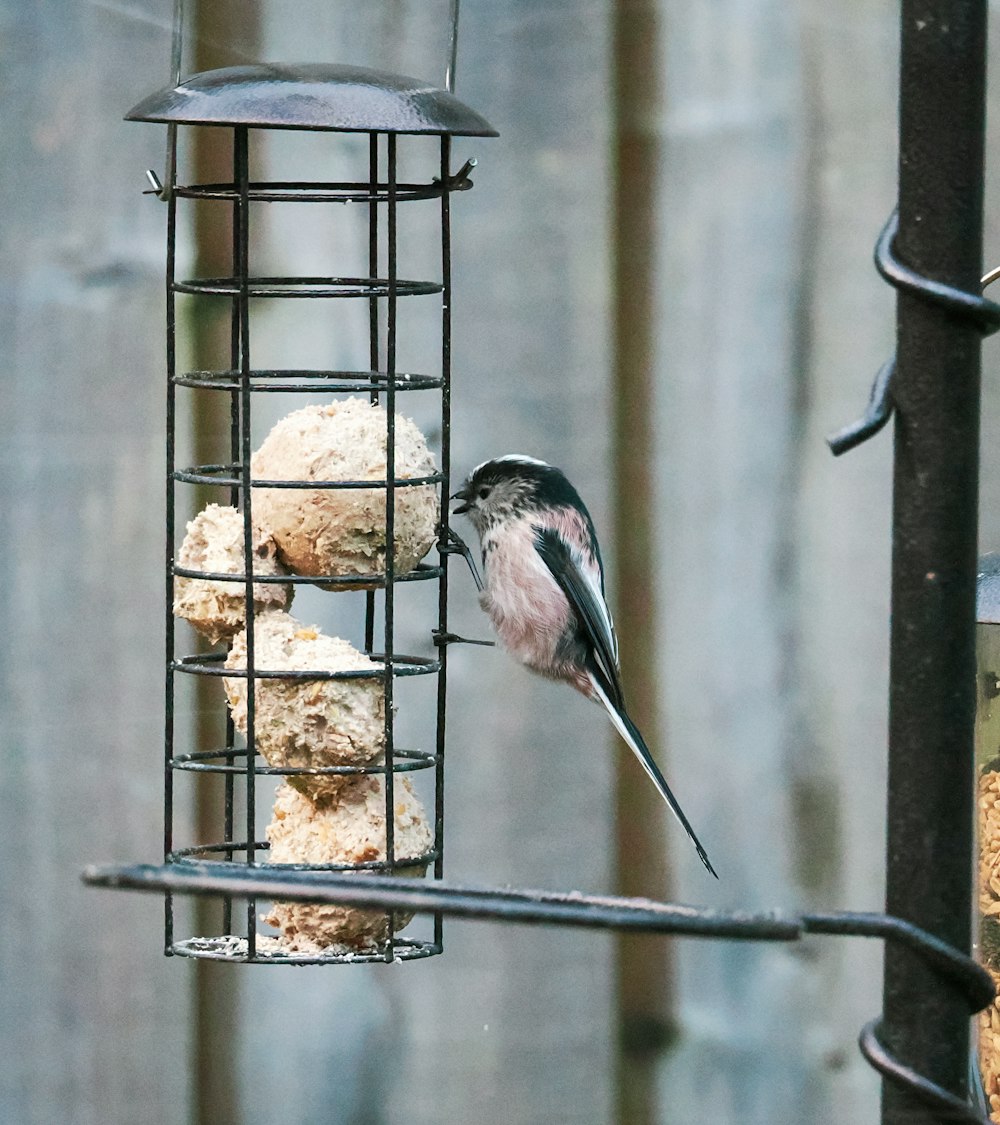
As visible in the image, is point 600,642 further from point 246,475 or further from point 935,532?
point 935,532

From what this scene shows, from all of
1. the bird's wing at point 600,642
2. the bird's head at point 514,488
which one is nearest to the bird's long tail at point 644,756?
the bird's wing at point 600,642

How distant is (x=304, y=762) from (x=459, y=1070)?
36.8 inches

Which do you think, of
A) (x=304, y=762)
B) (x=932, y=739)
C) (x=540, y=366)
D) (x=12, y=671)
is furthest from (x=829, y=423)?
(x=932, y=739)

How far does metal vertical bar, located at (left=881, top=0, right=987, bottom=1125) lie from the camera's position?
3.79ft

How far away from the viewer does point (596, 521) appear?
2.88m

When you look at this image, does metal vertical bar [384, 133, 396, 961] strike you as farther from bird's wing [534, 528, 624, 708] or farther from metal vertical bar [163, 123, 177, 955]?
bird's wing [534, 528, 624, 708]

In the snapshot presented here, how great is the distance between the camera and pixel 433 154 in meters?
2.83

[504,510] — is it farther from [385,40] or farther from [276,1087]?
[276,1087]

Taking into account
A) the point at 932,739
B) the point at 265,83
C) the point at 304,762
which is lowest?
the point at 304,762

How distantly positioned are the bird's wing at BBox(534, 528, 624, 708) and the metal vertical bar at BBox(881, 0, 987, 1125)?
1.63 metres

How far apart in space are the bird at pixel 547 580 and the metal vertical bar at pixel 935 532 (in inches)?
60.5

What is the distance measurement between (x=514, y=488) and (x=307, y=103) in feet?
3.16

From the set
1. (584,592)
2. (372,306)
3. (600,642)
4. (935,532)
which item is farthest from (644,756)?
(935,532)

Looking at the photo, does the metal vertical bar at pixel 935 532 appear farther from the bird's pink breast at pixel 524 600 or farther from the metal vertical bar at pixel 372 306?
the bird's pink breast at pixel 524 600
